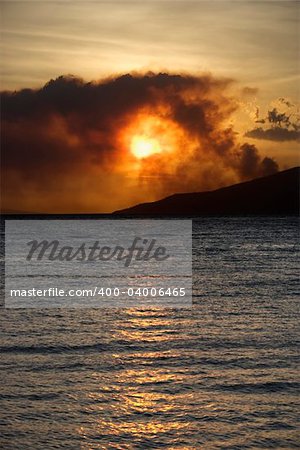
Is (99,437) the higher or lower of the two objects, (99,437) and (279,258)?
the lower

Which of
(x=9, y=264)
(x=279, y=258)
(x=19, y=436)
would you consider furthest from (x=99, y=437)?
(x=279, y=258)

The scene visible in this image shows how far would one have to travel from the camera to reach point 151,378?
20.4 meters

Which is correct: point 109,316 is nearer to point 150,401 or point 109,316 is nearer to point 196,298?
point 196,298

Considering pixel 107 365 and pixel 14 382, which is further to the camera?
pixel 107 365

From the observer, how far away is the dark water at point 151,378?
15.9 m

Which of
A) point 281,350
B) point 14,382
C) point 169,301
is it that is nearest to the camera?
point 14,382

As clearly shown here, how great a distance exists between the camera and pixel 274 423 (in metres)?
16.6

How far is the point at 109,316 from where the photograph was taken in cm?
3234

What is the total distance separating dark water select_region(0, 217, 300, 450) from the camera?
15.9 meters

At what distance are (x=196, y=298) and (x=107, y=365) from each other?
17.6m

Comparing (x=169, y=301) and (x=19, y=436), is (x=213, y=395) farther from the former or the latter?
(x=169, y=301)

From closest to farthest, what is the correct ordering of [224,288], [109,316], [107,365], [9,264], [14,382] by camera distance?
[14,382] → [107,365] → [109,316] → [224,288] → [9,264]

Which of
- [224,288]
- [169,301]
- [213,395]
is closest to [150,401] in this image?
[213,395]

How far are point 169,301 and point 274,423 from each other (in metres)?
21.0
